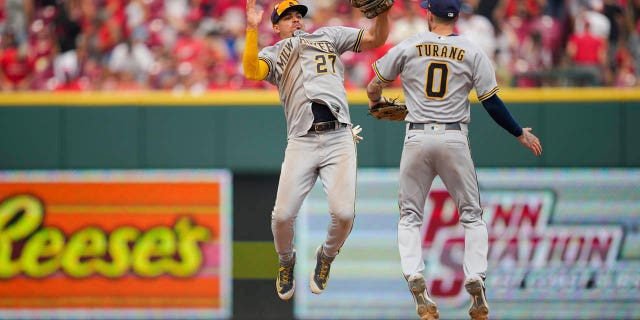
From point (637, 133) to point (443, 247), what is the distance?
8.44 ft

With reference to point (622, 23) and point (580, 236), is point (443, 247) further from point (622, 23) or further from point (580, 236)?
point (622, 23)

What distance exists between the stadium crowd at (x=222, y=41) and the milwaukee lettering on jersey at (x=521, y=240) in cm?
143

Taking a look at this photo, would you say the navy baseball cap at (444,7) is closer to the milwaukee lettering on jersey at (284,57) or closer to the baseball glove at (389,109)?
the baseball glove at (389,109)

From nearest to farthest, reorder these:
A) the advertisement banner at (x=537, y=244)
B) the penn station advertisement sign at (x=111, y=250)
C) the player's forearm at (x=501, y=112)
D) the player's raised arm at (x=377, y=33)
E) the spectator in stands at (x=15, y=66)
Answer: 1. the player's forearm at (x=501, y=112)
2. the player's raised arm at (x=377, y=33)
3. the advertisement banner at (x=537, y=244)
4. the penn station advertisement sign at (x=111, y=250)
5. the spectator in stands at (x=15, y=66)

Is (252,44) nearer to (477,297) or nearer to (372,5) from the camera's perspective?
(372,5)

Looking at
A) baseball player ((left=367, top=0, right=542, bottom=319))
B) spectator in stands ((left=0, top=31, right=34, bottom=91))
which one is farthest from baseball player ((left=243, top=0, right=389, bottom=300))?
spectator in stands ((left=0, top=31, right=34, bottom=91))

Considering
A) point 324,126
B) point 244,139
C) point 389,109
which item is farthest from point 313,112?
point 244,139

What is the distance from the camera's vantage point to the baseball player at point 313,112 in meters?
7.65

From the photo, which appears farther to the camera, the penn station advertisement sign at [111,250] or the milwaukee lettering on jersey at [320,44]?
the penn station advertisement sign at [111,250]

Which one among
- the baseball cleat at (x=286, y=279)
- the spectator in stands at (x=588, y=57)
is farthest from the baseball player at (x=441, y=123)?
the spectator in stands at (x=588, y=57)

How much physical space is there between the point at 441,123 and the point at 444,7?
2.67 feet

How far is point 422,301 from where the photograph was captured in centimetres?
729

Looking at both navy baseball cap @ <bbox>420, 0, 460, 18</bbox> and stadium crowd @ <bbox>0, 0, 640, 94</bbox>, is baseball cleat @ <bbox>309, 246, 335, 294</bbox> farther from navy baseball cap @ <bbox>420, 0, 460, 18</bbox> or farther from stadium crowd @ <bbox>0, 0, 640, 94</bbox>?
stadium crowd @ <bbox>0, 0, 640, 94</bbox>

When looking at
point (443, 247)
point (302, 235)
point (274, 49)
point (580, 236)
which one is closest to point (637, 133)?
point (580, 236)
